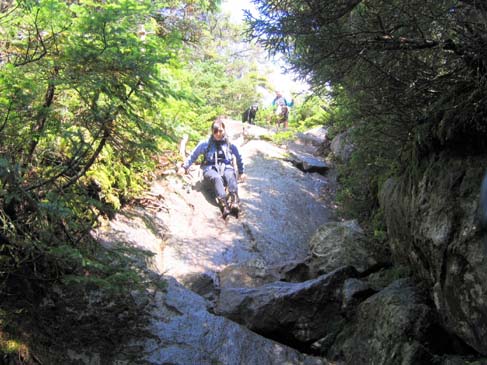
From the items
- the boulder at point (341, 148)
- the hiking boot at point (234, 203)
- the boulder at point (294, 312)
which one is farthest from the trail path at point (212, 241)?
the boulder at point (341, 148)

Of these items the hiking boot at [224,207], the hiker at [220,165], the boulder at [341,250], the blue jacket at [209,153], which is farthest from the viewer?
the blue jacket at [209,153]

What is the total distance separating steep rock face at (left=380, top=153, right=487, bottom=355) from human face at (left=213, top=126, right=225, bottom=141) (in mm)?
5717

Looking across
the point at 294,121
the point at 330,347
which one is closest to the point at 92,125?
the point at 330,347

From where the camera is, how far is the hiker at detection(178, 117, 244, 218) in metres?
9.81

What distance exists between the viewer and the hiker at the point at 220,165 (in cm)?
981

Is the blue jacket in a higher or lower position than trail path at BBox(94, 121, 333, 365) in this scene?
higher

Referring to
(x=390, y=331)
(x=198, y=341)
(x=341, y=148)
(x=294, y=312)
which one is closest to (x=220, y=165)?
(x=341, y=148)

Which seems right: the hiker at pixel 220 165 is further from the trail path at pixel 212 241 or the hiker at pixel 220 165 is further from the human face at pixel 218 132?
the trail path at pixel 212 241

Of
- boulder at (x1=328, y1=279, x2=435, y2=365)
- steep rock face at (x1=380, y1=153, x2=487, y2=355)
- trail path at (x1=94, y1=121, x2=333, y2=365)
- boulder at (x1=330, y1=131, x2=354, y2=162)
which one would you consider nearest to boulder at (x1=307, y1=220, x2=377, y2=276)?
trail path at (x1=94, y1=121, x2=333, y2=365)

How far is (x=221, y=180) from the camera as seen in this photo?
32.5 ft

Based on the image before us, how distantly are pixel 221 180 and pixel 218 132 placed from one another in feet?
3.98

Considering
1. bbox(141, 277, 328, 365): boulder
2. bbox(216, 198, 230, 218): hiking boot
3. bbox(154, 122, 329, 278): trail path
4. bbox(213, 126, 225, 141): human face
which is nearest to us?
bbox(141, 277, 328, 365): boulder

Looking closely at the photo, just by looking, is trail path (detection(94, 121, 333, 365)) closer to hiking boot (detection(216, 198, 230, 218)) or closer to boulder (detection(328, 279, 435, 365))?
hiking boot (detection(216, 198, 230, 218))

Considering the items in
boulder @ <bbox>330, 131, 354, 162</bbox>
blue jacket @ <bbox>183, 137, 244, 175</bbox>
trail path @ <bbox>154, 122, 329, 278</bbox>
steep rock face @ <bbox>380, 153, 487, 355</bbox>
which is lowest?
steep rock face @ <bbox>380, 153, 487, 355</bbox>
